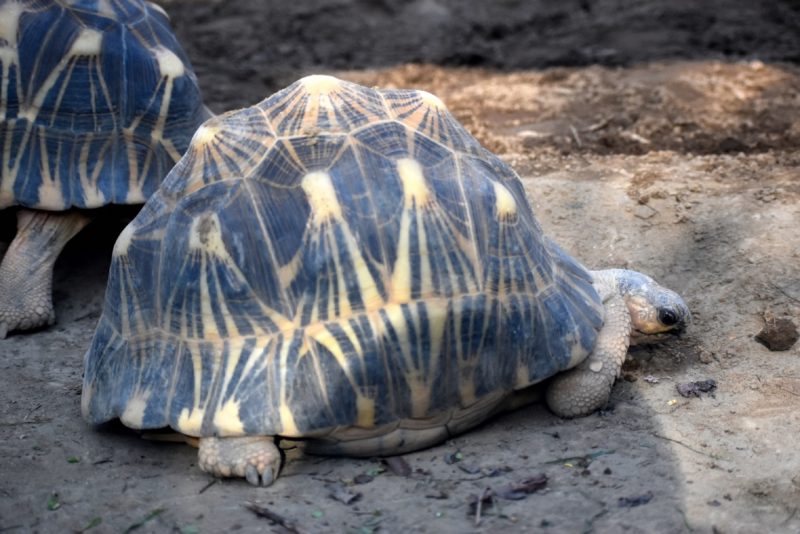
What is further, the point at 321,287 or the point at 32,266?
the point at 32,266

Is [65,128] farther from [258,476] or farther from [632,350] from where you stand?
[632,350]

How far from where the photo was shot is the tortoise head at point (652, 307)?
3594 mm

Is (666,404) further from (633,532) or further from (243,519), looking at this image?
(243,519)

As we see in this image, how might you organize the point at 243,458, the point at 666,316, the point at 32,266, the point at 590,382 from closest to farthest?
1. the point at 243,458
2. the point at 590,382
3. the point at 666,316
4. the point at 32,266

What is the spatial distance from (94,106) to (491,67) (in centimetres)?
333

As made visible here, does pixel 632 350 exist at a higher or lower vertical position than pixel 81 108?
lower

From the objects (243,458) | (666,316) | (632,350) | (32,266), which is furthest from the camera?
(32,266)

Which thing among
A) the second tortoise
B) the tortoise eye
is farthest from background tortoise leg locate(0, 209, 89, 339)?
the tortoise eye

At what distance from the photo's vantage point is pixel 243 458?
9.57 feet

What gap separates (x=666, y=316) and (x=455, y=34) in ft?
15.2

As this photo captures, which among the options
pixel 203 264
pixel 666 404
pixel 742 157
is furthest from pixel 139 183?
pixel 742 157

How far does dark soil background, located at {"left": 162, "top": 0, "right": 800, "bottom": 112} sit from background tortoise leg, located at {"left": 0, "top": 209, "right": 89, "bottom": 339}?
2.12 meters

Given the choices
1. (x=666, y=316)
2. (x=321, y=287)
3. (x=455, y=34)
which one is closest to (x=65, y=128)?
(x=321, y=287)

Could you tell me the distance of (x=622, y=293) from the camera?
11.9ft
